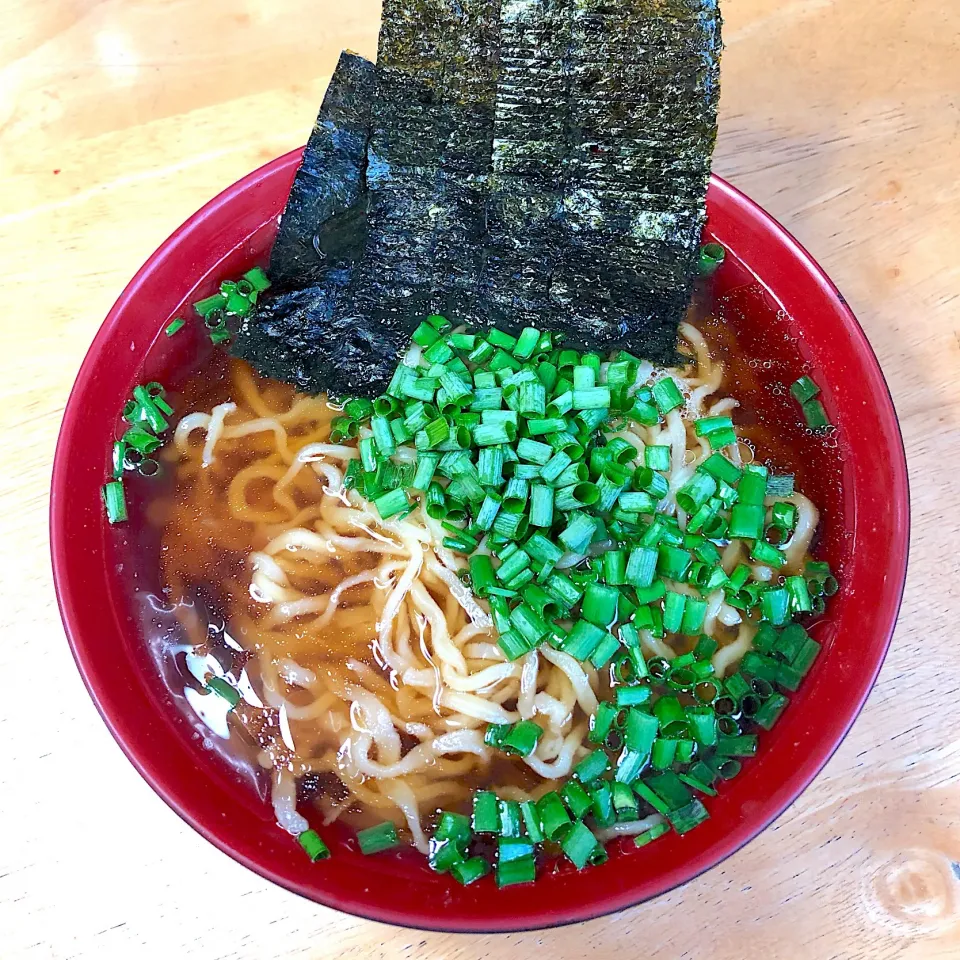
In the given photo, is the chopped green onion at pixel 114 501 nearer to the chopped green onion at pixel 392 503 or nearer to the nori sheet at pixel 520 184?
the nori sheet at pixel 520 184

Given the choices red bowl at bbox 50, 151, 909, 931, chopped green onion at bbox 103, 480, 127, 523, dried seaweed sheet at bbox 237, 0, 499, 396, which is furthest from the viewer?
chopped green onion at bbox 103, 480, 127, 523

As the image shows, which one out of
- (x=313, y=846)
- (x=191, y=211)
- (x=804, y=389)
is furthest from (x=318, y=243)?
(x=313, y=846)

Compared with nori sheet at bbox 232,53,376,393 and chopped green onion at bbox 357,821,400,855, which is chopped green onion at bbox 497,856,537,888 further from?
nori sheet at bbox 232,53,376,393

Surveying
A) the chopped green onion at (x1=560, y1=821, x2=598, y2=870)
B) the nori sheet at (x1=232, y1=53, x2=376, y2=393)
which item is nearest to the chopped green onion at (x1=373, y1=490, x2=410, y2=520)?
the nori sheet at (x1=232, y1=53, x2=376, y2=393)

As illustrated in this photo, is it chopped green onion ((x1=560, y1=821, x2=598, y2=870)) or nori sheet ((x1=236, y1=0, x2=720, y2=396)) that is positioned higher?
nori sheet ((x1=236, y1=0, x2=720, y2=396))

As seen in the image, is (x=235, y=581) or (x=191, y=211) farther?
(x=191, y=211)

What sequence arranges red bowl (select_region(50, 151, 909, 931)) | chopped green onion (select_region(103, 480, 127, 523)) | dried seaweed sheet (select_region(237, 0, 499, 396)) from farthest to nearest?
chopped green onion (select_region(103, 480, 127, 523)) < dried seaweed sheet (select_region(237, 0, 499, 396)) < red bowl (select_region(50, 151, 909, 931))

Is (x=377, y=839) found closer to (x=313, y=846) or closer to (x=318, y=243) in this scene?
(x=313, y=846)
